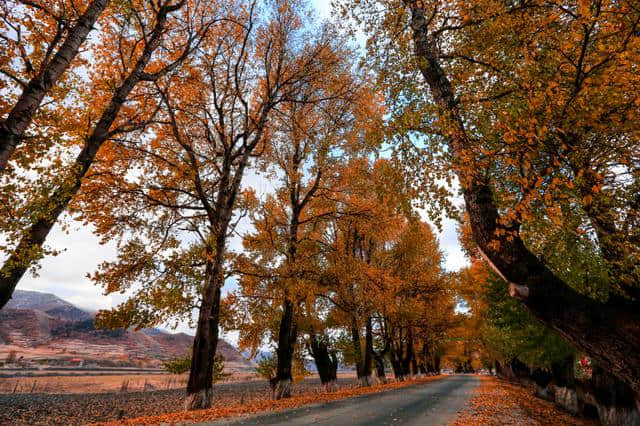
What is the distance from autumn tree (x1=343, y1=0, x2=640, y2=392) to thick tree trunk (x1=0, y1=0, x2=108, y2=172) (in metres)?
6.70

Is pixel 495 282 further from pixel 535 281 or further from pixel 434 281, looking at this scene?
pixel 535 281

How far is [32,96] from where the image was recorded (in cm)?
506

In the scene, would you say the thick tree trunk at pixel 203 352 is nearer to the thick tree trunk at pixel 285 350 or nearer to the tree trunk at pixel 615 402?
the thick tree trunk at pixel 285 350

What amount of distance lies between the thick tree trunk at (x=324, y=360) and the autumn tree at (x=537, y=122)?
19552mm

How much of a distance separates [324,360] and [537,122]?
2408 cm

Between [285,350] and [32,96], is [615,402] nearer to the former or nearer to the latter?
[285,350]

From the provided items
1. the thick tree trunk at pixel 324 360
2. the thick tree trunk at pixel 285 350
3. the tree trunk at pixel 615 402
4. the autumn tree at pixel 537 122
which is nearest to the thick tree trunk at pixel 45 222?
the autumn tree at pixel 537 122

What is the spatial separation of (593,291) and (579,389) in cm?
1061

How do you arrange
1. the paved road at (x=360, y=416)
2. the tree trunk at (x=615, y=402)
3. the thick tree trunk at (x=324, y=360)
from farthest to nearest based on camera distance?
the thick tree trunk at (x=324, y=360) < the tree trunk at (x=615, y=402) < the paved road at (x=360, y=416)

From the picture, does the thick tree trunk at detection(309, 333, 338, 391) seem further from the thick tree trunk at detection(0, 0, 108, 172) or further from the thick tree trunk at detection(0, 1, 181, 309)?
the thick tree trunk at detection(0, 0, 108, 172)

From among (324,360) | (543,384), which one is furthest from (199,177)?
(543,384)

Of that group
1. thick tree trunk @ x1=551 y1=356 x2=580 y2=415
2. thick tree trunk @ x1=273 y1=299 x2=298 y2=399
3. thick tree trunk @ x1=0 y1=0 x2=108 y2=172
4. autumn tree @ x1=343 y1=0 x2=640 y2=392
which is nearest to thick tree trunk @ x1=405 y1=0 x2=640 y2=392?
autumn tree @ x1=343 y1=0 x2=640 y2=392

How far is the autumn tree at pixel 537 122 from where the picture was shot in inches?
171

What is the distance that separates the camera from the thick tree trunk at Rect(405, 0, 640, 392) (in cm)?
431
